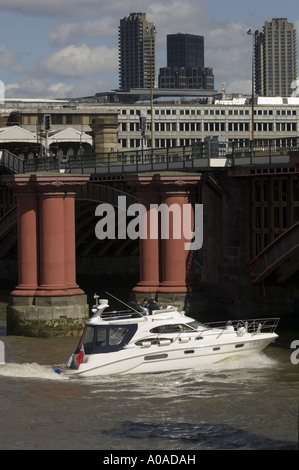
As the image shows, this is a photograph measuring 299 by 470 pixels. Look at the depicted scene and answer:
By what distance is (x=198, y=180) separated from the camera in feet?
205

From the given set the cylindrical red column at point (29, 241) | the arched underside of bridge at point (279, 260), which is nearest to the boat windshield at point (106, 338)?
the arched underside of bridge at point (279, 260)

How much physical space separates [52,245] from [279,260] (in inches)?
490

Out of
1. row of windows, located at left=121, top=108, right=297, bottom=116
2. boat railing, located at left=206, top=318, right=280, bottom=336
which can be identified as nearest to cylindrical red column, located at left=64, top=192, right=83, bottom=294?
boat railing, located at left=206, top=318, right=280, bottom=336

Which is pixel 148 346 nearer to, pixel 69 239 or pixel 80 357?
pixel 80 357

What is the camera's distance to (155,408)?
42.7 meters

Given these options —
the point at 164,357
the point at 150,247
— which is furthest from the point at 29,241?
the point at 164,357

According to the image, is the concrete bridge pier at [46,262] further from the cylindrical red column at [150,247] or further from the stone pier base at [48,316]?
the cylindrical red column at [150,247]

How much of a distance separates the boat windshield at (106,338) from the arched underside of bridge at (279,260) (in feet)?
39.5

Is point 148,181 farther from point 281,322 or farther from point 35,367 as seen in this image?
point 35,367

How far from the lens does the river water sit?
37344mm

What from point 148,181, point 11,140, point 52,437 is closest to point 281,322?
point 148,181

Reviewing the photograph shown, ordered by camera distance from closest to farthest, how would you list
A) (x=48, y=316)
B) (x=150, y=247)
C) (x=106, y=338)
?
1. (x=106, y=338)
2. (x=48, y=316)
3. (x=150, y=247)

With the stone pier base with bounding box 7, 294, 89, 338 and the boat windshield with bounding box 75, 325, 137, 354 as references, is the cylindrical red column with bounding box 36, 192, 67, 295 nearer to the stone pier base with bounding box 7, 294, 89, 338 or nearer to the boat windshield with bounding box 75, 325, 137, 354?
the stone pier base with bounding box 7, 294, 89, 338

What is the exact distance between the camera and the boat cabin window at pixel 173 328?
49.6 meters
